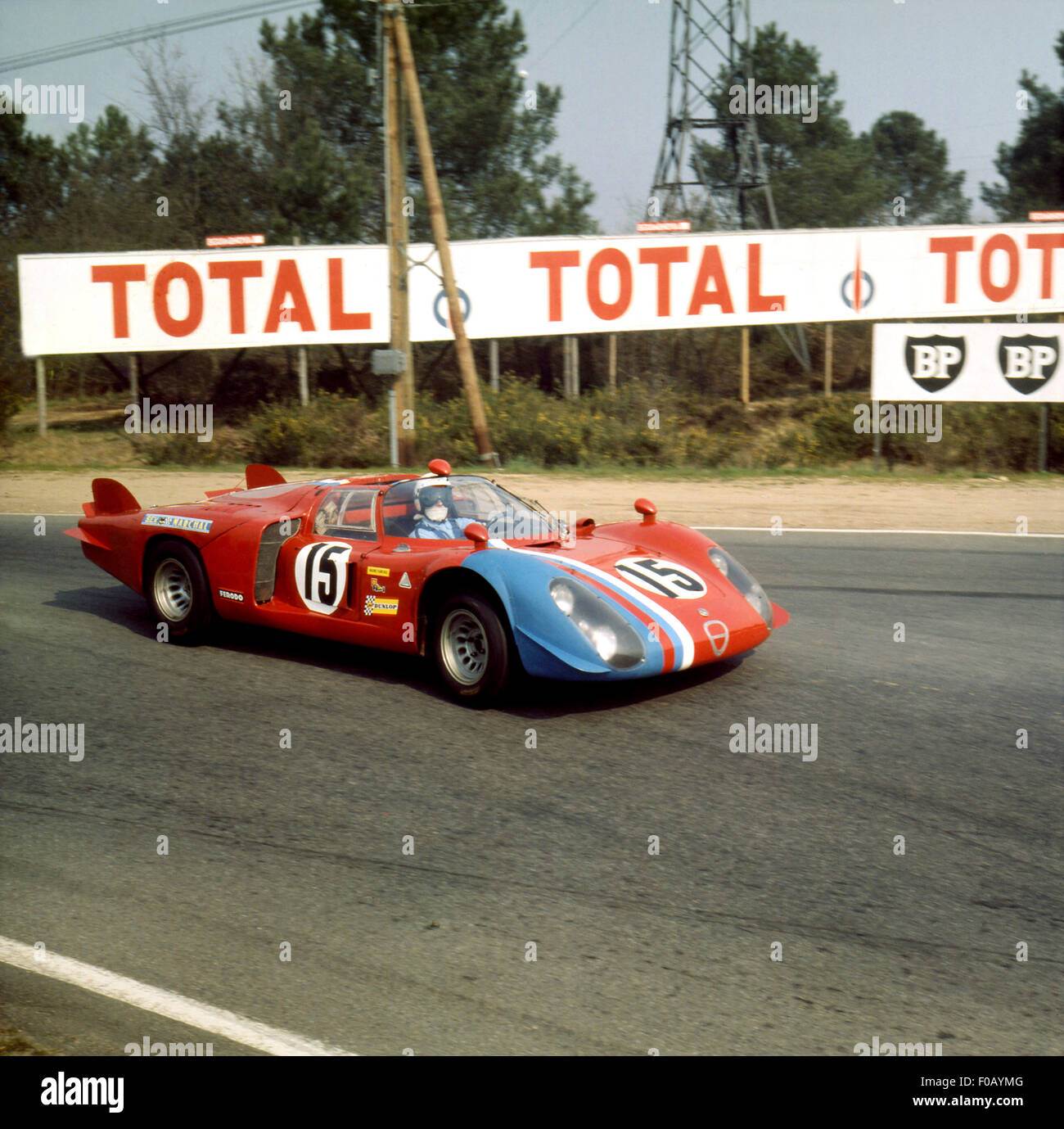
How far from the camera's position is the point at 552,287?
2598 centimetres

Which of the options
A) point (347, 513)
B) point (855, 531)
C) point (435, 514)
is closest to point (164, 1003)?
point (435, 514)

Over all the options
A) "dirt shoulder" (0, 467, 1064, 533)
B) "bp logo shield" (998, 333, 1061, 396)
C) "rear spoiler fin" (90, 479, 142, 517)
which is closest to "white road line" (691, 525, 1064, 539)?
"dirt shoulder" (0, 467, 1064, 533)

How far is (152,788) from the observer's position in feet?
16.7

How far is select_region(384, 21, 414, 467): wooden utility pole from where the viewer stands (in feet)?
61.9

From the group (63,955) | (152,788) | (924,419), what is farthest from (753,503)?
(63,955)

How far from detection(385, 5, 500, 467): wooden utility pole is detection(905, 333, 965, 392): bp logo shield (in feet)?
23.3

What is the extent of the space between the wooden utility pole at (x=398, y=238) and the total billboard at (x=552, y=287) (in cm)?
613

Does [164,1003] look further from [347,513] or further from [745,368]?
[745,368]

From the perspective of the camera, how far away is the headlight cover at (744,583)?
673 cm

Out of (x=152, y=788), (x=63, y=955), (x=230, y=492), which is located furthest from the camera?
(x=230, y=492)

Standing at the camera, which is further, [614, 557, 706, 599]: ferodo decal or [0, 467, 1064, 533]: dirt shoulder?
[0, 467, 1064, 533]: dirt shoulder

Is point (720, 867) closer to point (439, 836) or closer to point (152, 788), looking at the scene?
Result: point (439, 836)

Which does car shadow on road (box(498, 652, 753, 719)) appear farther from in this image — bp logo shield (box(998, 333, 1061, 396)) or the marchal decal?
bp logo shield (box(998, 333, 1061, 396))

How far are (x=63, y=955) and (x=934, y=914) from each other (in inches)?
111
